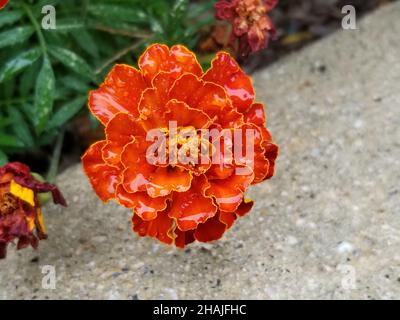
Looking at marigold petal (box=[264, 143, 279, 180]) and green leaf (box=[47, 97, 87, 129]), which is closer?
marigold petal (box=[264, 143, 279, 180])

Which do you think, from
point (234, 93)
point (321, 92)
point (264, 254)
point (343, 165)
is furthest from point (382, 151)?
point (234, 93)

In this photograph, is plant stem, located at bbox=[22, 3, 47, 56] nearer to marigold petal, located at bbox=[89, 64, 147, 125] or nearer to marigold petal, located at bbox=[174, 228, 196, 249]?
marigold petal, located at bbox=[89, 64, 147, 125]

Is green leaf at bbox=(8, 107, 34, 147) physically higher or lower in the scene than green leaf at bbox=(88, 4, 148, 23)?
lower

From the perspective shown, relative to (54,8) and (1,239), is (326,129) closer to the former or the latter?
(54,8)

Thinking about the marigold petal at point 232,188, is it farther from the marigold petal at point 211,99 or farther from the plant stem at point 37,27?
the plant stem at point 37,27

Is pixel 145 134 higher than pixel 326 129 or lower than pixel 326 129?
lower

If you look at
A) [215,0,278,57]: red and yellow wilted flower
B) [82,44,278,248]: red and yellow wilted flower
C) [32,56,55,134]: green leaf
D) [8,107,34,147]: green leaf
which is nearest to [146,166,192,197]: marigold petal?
[82,44,278,248]: red and yellow wilted flower

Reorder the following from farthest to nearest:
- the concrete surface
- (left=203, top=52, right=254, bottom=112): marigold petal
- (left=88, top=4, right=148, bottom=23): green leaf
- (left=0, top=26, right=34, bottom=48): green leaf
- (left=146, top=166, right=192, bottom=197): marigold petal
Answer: (left=88, top=4, right=148, bottom=23): green leaf → (left=0, top=26, right=34, bottom=48): green leaf → the concrete surface → (left=203, top=52, right=254, bottom=112): marigold petal → (left=146, top=166, right=192, bottom=197): marigold petal
